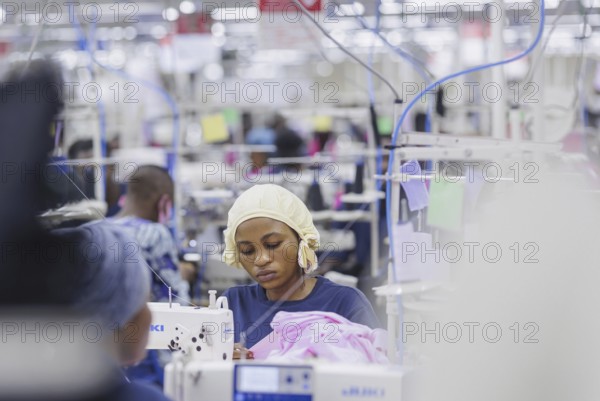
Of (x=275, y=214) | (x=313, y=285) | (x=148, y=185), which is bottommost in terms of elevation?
(x=313, y=285)

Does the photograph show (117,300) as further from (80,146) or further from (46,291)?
(80,146)

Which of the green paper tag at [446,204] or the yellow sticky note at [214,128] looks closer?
the green paper tag at [446,204]

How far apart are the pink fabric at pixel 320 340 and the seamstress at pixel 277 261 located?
0.14m

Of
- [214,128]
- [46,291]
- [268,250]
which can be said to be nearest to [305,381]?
[46,291]

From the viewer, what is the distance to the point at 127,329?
1.79m

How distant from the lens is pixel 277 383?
1729mm

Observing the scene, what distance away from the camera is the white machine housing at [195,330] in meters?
2.31

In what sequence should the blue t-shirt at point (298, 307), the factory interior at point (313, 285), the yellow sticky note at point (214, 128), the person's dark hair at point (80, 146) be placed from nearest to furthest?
the factory interior at point (313, 285), the blue t-shirt at point (298, 307), the yellow sticky note at point (214, 128), the person's dark hair at point (80, 146)

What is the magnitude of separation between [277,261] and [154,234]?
4.56 feet

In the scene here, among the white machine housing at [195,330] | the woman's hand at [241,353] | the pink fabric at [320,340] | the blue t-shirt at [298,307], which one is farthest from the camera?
the blue t-shirt at [298,307]

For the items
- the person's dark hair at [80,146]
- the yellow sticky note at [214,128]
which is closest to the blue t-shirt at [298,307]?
the yellow sticky note at [214,128]

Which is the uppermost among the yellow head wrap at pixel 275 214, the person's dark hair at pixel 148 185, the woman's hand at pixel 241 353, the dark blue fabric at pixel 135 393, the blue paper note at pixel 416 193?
the person's dark hair at pixel 148 185

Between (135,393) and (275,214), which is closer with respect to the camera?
(135,393)

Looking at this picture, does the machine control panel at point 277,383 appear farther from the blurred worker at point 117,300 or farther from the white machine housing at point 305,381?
the blurred worker at point 117,300
